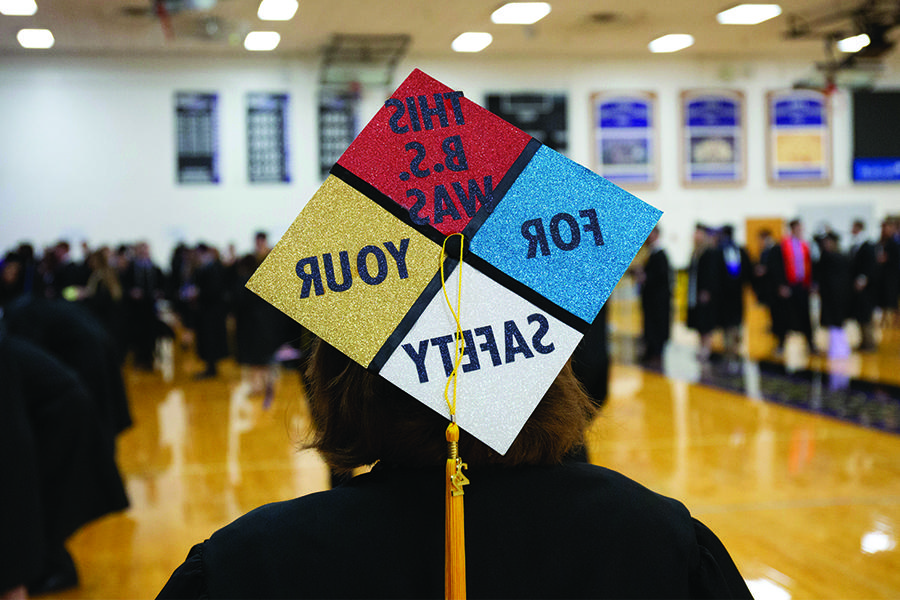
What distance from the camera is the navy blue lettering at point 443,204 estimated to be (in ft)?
3.32

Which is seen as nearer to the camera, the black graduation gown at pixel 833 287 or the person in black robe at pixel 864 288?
the person in black robe at pixel 864 288

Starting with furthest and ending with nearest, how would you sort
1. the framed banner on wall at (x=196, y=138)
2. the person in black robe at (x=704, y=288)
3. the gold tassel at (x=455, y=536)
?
the framed banner on wall at (x=196, y=138), the person in black robe at (x=704, y=288), the gold tassel at (x=455, y=536)

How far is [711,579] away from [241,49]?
47.0ft

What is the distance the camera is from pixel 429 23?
11875mm

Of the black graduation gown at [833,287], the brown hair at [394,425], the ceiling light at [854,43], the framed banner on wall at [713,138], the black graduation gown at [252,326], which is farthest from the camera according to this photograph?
the framed banner on wall at [713,138]

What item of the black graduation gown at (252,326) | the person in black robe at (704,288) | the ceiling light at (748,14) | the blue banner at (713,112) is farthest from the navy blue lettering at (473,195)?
the blue banner at (713,112)

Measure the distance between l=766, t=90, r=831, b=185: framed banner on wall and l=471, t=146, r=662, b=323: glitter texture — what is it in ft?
53.6

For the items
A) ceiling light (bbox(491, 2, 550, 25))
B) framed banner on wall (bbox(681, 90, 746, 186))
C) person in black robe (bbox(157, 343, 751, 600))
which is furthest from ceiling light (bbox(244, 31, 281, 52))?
person in black robe (bbox(157, 343, 751, 600))

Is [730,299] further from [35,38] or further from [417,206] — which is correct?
[35,38]

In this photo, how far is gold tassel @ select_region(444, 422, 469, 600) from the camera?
2.83 ft

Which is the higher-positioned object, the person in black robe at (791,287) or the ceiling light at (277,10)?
the ceiling light at (277,10)

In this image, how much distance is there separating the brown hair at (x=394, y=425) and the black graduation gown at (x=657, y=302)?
9.04 meters

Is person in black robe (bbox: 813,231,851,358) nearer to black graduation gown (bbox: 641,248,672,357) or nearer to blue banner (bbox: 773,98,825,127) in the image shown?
black graduation gown (bbox: 641,248,672,357)

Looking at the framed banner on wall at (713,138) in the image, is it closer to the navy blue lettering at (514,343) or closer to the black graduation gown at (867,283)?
the black graduation gown at (867,283)
